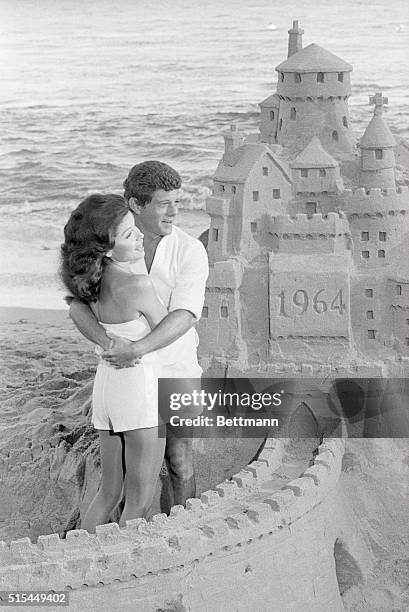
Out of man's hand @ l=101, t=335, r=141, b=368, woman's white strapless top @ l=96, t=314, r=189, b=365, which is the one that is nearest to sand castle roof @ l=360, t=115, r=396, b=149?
woman's white strapless top @ l=96, t=314, r=189, b=365

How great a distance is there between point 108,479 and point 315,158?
2.94 m

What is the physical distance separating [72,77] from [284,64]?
2.35 meters

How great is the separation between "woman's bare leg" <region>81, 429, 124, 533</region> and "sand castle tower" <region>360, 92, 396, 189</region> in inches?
115

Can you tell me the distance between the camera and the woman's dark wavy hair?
6938 millimetres

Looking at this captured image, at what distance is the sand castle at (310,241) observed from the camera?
8883 millimetres

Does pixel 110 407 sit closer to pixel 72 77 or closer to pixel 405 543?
pixel 405 543

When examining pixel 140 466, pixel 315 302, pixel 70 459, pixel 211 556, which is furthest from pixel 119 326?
pixel 70 459

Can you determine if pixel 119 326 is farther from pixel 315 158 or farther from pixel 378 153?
pixel 378 153

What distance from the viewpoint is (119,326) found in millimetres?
7109

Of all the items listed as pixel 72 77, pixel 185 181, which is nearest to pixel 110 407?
pixel 185 181

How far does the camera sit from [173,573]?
7.18 metres

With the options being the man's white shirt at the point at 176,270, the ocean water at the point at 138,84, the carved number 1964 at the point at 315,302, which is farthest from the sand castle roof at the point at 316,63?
the man's white shirt at the point at 176,270

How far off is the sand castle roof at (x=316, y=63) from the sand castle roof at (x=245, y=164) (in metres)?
0.61

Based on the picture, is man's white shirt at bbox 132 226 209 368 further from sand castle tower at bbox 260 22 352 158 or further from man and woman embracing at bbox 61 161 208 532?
sand castle tower at bbox 260 22 352 158
